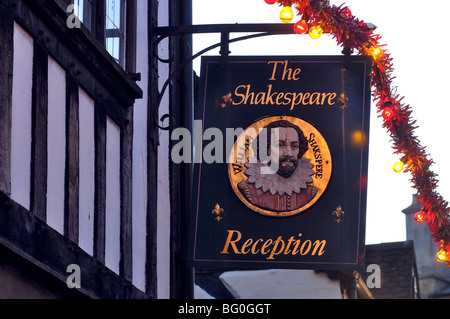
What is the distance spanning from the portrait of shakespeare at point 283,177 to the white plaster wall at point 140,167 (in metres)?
0.89

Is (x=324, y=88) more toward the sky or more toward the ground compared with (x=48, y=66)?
more toward the sky

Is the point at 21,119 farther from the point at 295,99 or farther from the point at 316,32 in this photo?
the point at 316,32

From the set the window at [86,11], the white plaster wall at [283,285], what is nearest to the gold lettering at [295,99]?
the window at [86,11]

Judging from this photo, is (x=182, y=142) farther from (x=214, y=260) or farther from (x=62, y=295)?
(x=62, y=295)

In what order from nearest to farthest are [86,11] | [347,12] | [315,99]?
[86,11] < [315,99] < [347,12]

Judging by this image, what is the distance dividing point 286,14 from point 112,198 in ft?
6.81

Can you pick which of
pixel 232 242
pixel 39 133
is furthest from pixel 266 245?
pixel 39 133

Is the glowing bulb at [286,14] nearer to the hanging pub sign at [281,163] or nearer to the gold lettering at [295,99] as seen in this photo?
the hanging pub sign at [281,163]

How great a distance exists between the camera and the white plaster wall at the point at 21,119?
561 centimetres

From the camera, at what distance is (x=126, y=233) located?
754 centimetres

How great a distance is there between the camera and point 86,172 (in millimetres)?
6758

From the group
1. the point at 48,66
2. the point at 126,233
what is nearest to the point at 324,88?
the point at 126,233

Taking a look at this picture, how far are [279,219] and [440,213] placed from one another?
1.46 m

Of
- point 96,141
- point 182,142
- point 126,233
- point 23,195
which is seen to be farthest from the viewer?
point 182,142
